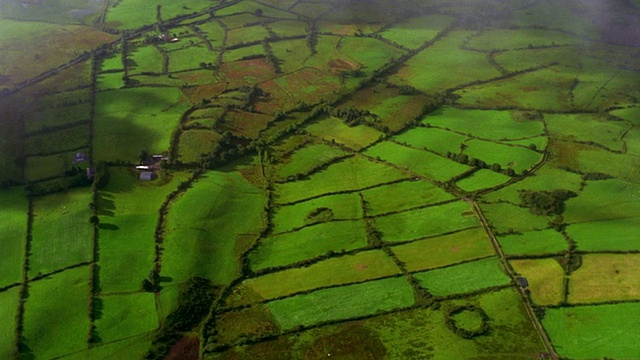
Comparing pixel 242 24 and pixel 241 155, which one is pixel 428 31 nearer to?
pixel 242 24

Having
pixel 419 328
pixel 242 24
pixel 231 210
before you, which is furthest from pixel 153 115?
pixel 419 328

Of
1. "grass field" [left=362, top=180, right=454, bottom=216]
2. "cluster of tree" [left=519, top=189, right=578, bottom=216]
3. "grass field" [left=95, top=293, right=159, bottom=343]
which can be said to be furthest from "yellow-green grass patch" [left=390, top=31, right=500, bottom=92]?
"grass field" [left=95, top=293, right=159, bottom=343]

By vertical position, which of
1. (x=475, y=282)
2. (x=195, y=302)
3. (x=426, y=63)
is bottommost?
(x=195, y=302)

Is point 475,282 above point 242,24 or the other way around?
the other way around

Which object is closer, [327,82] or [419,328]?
[419,328]

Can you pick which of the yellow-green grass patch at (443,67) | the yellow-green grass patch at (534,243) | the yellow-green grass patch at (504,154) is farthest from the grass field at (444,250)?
the yellow-green grass patch at (443,67)

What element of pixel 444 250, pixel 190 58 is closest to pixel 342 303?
pixel 444 250
